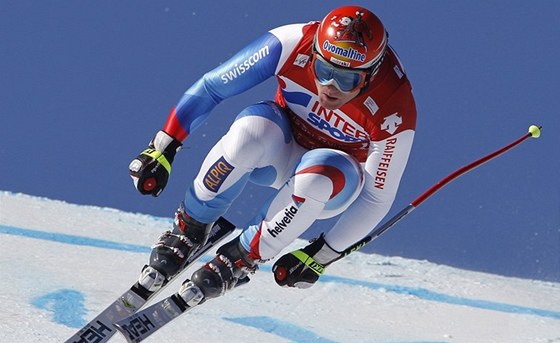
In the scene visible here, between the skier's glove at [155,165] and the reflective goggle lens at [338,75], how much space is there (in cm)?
65

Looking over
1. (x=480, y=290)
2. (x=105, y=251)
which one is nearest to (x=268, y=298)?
(x=105, y=251)

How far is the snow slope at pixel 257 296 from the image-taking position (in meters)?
4.57

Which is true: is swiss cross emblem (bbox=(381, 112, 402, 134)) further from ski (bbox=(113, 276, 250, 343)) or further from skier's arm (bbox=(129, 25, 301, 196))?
ski (bbox=(113, 276, 250, 343))

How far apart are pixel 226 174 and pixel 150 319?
2.02 ft

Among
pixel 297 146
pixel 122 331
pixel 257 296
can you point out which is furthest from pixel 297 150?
pixel 257 296

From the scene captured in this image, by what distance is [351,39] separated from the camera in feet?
12.3

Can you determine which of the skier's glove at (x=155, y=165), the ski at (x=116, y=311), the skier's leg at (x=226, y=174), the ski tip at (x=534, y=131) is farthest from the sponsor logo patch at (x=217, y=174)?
the ski tip at (x=534, y=131)

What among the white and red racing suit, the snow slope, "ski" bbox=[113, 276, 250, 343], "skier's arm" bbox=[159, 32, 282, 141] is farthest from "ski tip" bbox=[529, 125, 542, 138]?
"ski" bbox=[113, 276, 250, 343]

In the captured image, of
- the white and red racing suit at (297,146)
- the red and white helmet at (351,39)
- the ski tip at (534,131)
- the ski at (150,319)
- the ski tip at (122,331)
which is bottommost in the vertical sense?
the ski tip at (122,331)

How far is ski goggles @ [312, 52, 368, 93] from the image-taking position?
3775mm

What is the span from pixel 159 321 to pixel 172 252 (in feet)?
0.95

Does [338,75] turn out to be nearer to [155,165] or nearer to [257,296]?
[155,165]

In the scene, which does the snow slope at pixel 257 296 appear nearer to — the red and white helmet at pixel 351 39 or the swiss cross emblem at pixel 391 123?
the swiss cross emblem at pixel 391 123

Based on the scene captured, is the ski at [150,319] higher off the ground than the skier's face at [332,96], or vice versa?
the skier's face at [332,96]
